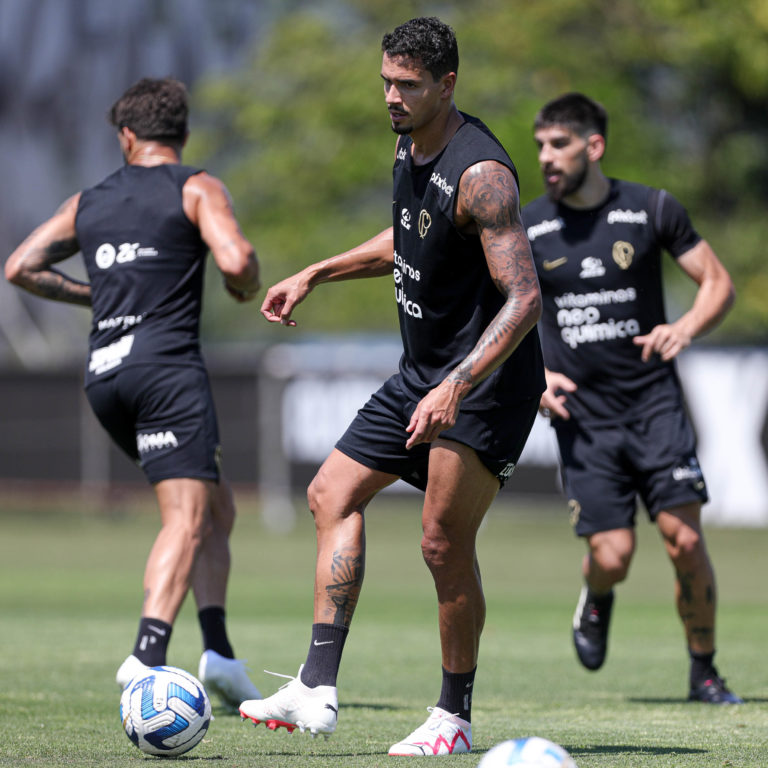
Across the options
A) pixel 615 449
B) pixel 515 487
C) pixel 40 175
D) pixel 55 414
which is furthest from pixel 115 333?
pixel 40 175

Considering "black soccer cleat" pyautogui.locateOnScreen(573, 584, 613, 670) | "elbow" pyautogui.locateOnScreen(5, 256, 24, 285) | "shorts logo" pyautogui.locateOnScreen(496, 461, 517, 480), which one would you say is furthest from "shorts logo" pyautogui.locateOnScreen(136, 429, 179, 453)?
"black soccer cleat" pyautogui.locateOnScreen(573, 584, 613, 670)

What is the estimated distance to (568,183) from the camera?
7.76 meters

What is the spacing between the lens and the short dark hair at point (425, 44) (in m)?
5.20

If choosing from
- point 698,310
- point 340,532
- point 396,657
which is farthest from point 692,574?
point 340,532

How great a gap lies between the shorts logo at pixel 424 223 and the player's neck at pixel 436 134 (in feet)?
0.67

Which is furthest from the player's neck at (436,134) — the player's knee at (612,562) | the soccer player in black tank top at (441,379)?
the player's knee at (612,562)

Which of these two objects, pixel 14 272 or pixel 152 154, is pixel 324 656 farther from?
pixel 14 272

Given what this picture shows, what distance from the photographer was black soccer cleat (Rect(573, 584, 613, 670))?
25.5 feet

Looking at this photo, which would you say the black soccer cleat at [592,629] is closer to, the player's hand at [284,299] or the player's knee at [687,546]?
the player's knee at [687,546]

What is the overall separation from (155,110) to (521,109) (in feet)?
66.4

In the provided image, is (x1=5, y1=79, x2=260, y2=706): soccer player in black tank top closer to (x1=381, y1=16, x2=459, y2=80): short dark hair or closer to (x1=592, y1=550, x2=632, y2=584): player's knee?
(x1=381, y1=16, x2=459, y2=80): short dark hair

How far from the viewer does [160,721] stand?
501cm

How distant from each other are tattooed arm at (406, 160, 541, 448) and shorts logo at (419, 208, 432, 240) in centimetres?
19

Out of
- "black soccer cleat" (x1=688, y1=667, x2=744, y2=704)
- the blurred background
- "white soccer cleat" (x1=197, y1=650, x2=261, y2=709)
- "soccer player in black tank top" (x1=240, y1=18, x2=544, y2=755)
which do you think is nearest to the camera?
"soccer player in black tank top" (x1=240, y1=18, x2=544, y2=755)
